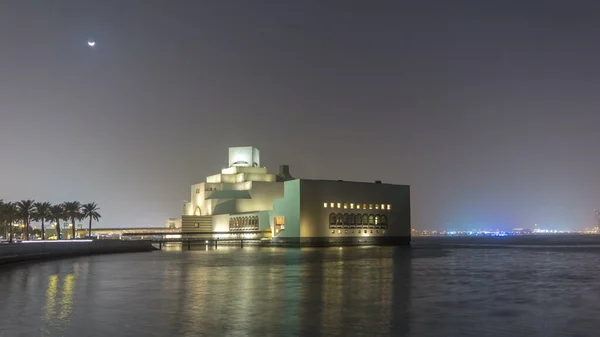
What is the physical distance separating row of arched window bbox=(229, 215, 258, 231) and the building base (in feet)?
49.3

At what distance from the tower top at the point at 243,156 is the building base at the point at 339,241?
52.1m

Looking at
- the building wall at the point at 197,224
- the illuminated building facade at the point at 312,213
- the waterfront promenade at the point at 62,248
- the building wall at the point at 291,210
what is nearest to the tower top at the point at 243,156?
the illuminated building facade at the point at 312,213

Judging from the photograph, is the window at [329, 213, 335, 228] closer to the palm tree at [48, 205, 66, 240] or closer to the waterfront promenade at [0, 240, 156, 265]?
the waterfront promenade at [0, 240, 156, 265]

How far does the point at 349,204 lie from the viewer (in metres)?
127

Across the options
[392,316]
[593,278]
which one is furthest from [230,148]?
[392,316]

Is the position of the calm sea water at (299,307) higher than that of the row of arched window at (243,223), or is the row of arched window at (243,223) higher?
the calm sea water at (299,307)

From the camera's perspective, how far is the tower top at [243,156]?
175500mm

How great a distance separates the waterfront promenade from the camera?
50.0 metres

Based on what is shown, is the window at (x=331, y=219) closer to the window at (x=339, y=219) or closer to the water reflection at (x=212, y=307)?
the window at (x=339, y=219)

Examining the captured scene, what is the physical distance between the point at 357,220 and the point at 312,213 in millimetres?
12427

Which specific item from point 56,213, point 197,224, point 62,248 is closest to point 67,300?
point 62,248

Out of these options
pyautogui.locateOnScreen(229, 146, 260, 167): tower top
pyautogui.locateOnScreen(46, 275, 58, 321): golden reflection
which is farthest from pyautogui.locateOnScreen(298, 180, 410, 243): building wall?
pyautogui.locateOnScreen(46, 275, 58, 321): golden reflection

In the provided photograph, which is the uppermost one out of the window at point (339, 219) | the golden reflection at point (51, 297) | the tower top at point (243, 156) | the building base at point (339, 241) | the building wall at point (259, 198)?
the tower top at point (243, 156)

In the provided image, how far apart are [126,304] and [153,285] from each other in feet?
25.2
